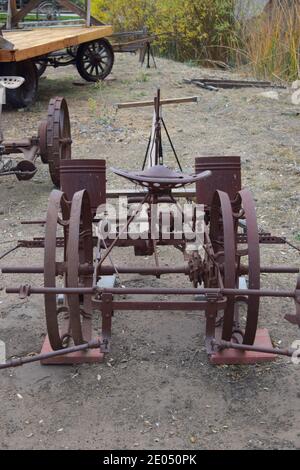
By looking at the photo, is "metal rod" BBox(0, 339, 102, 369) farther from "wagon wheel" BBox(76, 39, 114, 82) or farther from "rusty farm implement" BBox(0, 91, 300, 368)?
"wagon wheel" BBox(76, 39, 114, 82)

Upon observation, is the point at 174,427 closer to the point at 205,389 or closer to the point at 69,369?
the point at 205,389

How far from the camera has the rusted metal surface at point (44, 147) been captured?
575 cm

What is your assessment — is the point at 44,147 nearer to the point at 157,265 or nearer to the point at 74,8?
the point at 157,265

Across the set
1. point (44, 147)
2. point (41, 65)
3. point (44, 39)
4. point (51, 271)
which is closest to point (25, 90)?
point (44, 39)

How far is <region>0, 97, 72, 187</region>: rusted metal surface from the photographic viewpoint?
5746 mm

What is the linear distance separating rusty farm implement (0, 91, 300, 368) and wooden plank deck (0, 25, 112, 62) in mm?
4820

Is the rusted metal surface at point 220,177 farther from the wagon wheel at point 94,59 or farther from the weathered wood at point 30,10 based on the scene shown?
the weathered wood at point 30,10

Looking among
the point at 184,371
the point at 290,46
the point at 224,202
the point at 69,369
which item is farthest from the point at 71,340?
the point at 290,46

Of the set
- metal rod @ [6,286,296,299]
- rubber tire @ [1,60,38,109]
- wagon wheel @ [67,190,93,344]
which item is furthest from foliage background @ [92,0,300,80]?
metal rod @ [6,286,296,299]

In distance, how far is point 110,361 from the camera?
339 cm

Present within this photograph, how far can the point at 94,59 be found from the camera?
11.4 metres

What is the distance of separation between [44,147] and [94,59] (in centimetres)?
606

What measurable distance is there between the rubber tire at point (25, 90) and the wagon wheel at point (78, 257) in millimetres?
6047
